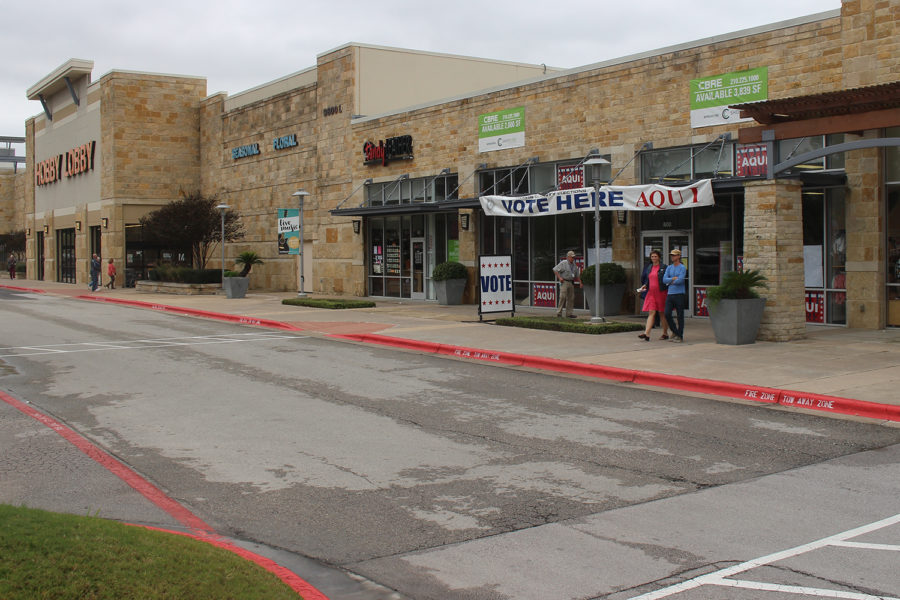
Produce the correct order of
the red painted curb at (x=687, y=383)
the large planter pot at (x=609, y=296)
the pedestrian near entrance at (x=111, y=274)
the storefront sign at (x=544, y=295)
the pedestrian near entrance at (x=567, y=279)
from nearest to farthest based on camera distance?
the red painted curb at (x=687, y=383)
the pedestrian near entrance at (x=567, y=279)
the large planter pot at (x=609, y=296)
the storefront sign at (x=544, y=295)
the pedestrian near entrance at (x=111, y=274)

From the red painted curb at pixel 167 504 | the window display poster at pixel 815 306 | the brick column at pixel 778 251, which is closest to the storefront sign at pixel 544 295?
the window display poster at pixel 815 306

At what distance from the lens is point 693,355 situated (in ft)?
48.2

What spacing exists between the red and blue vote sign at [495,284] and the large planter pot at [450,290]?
17.4ft

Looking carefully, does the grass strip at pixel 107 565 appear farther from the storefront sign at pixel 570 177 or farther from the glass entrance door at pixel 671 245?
the storefront sign at pixel 570 177

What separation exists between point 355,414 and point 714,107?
13641 mm

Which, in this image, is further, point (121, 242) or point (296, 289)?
point (121, 242)

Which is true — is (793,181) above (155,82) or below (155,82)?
below

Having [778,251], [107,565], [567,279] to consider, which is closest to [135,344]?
[567,279]

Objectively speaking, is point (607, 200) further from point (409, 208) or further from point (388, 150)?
point (388, 150)

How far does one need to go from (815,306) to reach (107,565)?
1788 cm

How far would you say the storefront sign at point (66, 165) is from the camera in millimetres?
47809

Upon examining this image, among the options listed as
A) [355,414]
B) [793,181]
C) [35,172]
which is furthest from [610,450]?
[35,172]

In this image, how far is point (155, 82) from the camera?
146 feet

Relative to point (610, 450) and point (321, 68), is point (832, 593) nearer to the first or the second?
point (610, 450)
